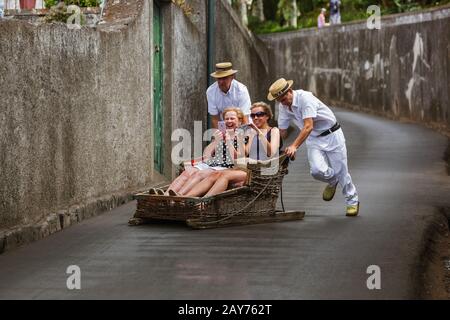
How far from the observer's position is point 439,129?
25281 mm

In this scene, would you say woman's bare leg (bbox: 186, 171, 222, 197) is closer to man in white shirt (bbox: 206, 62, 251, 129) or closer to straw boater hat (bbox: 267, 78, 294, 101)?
straw boater hat (bbox: 267, 78, 294, 101)

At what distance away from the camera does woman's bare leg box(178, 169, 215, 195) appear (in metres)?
10.9

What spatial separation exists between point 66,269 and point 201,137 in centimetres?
885

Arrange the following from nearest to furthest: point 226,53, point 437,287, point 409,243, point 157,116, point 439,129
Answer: point 437,287 → point 409,243 → point 157,116 → point 226,53 → point 439,129

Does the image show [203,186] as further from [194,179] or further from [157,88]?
[157,88]

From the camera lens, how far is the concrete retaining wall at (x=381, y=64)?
25656 mm

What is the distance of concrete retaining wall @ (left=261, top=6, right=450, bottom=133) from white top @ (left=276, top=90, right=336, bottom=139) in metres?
13.3

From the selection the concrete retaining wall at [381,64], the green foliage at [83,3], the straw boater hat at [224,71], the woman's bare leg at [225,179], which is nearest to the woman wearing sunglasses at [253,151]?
the woman's bare leg at [225,179]

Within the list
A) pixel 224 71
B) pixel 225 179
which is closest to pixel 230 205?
pixel 225 179

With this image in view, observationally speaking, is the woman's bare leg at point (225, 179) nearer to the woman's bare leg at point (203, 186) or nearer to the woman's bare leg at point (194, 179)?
the woman's bare leg at point (203, 186)

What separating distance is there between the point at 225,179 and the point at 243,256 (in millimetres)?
2028

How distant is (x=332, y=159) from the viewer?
461 inches
